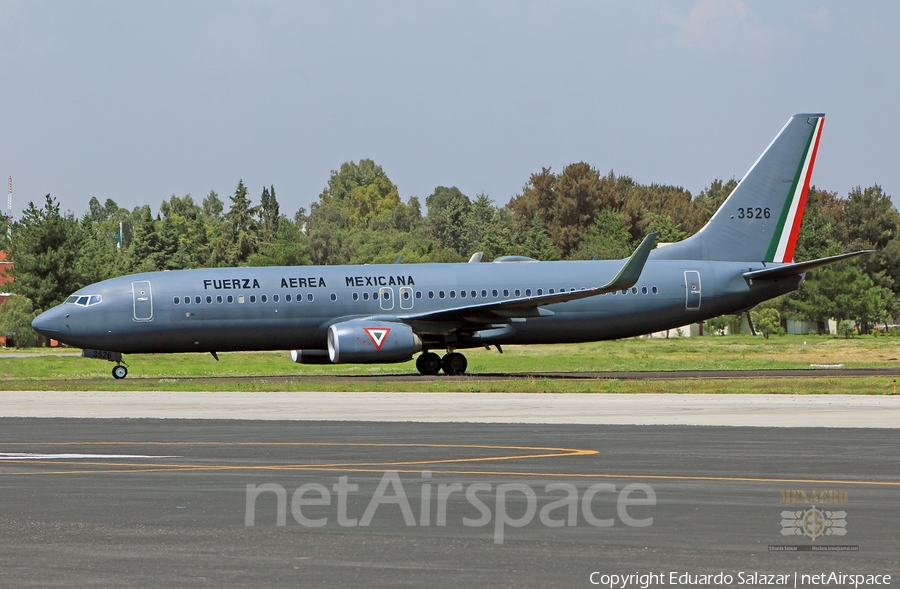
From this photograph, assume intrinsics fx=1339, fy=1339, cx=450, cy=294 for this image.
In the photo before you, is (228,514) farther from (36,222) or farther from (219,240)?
(219,240)

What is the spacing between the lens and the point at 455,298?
129 feet

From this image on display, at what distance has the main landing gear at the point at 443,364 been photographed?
39750 millimetres

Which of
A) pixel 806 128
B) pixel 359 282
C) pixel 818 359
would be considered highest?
pixel 806 128

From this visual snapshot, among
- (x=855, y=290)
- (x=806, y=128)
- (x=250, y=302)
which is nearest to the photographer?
(x=250, y=302)

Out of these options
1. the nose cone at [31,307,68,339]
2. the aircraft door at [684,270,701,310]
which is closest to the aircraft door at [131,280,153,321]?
the nose cone at [31,307,68,339]

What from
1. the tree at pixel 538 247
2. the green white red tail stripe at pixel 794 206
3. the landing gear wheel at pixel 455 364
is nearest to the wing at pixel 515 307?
the landing gear wheel at pixel 455 364

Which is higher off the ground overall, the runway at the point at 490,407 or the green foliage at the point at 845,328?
the green foliage at the point at 845,328

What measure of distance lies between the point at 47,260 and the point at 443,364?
52.3 metres

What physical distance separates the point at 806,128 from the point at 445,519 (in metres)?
33.9

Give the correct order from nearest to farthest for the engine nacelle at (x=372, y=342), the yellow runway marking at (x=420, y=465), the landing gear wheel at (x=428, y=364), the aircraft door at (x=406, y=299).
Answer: the yellow runway marking at (x=420, y=465) → the engine nacelle at (x=372, y=342) → the aircraft door at (x=406, y=299) → the landing gear wheel at (x=428, y=364)

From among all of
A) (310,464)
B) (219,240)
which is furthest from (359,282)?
(219,240)

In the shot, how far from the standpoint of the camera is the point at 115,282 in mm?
38438

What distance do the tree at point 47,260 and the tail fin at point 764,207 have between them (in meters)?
53.7

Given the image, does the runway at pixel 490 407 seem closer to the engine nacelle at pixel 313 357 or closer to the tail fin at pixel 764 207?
the engine nacelle at pixel 313 357
